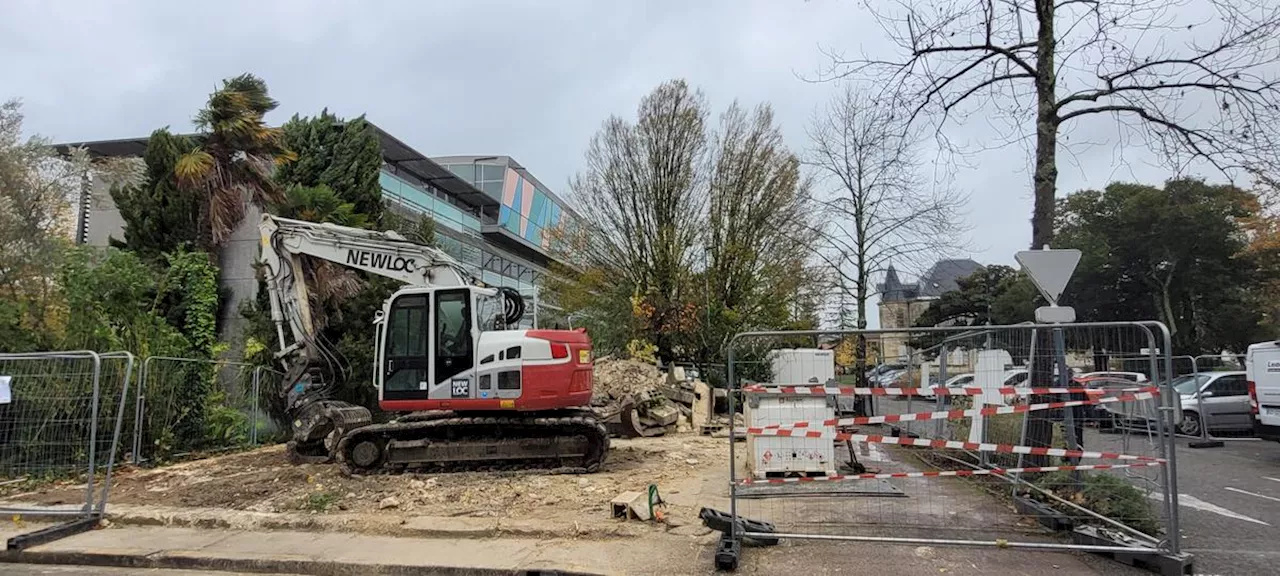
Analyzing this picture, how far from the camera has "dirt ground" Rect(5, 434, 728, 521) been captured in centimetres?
806

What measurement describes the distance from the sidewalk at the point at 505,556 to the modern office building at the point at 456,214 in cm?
975

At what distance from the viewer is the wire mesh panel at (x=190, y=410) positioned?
38.3 ft

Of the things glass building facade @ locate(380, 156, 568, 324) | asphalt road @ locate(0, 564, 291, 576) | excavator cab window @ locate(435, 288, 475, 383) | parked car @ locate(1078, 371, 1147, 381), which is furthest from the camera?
glass building facade @ locate(380, 156, 568, 324)

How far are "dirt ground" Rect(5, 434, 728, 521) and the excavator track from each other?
26 centimetres

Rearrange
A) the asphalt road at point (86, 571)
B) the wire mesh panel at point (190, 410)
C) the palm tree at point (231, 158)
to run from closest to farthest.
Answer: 1. the asphalt road at point (86, 571)
2. the wire mesh panel at point (190, 410)
3. the palm tree at point (231, 158)

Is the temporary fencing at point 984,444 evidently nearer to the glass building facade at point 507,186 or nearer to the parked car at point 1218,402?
the parked car at point 1218,402

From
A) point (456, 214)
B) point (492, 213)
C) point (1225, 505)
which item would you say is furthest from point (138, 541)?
point (492, 213)

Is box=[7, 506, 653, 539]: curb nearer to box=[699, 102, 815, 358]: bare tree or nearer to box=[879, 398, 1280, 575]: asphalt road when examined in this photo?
box=[879, 398, 1280, 575]: asphalt road

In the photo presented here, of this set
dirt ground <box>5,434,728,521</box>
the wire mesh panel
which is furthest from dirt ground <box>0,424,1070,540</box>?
the wire mesh panel

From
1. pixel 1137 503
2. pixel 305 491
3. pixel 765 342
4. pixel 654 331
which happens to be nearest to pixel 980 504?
pixel 1137 503

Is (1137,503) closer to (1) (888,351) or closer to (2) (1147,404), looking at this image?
(2) (1147,404)

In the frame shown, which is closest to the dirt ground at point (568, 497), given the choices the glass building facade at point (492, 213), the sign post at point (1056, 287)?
the sign post at point (1056, 287)

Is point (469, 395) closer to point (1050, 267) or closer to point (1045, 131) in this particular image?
point (1050, 267)

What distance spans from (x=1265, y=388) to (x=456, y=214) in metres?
30.2
